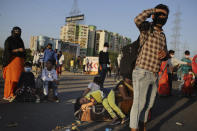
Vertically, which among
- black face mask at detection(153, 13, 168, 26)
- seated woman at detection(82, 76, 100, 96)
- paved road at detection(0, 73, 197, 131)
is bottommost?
paved road at detection(0, 73, 197, 131)

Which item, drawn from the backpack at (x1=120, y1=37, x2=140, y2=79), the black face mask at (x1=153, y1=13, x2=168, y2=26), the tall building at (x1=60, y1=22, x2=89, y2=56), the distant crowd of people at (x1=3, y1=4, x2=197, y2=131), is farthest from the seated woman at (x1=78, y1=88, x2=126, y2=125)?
the tall building at (x1=60, y1=22, x2=89, y2=56)

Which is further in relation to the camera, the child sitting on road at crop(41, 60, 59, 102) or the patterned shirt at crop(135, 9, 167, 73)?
the child sitting on road at crop(41, 60, 59, 102)

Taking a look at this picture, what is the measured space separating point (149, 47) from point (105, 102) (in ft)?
5.61

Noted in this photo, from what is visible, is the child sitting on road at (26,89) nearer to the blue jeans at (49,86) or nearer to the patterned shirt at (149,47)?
the blue jeans at (49,86)

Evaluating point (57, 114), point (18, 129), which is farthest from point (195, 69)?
point (18, 129)

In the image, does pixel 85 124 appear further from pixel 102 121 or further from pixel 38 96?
pixel 38 96

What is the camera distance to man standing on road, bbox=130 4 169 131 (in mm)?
2850

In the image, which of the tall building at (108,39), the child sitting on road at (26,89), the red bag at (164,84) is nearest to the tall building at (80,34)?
the tall building at (108,39)

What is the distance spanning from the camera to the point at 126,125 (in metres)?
4.01

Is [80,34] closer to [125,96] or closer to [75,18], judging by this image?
[75,18]

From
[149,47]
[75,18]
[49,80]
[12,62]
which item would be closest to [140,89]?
[149,47]

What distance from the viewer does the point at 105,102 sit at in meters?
4.11

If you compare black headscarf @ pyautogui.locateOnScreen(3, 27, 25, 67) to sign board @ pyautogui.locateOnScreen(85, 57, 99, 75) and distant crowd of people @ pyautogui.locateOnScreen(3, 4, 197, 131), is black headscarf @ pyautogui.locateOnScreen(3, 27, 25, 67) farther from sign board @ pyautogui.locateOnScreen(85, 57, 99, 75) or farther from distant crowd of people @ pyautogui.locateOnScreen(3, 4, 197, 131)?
sign board @ pyautogui.locateOnScreen(85, 57, 99, 75)

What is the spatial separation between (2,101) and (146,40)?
14.4ft
